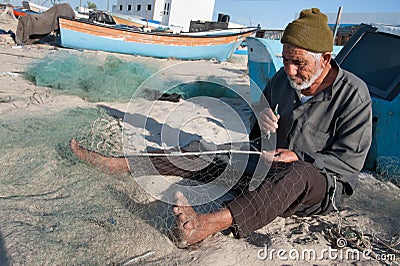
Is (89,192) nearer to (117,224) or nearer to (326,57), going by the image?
(117,224)

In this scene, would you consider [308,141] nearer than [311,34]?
No

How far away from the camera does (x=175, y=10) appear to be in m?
26.4

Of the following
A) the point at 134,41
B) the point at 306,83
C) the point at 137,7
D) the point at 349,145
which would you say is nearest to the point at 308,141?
the point at 349,145

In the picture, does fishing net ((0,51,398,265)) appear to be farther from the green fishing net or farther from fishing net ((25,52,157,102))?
fishing net ((25,52,157,102))

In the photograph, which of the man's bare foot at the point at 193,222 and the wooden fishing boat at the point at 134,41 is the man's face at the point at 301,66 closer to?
the man's bare foot at the point at 193,222

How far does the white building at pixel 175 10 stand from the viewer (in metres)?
26.5

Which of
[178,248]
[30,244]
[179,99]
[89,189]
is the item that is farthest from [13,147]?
[179,99]

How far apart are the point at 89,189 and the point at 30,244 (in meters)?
0.64

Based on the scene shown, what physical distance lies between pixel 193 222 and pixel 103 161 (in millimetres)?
1076

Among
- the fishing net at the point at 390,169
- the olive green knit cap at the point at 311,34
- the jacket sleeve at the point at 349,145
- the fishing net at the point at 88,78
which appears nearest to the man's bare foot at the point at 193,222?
the jacket sleeve at the point at 349,145

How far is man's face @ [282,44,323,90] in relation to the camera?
78.8 inches

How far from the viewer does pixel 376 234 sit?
2.16 m

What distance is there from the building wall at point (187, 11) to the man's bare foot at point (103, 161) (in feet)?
83.5

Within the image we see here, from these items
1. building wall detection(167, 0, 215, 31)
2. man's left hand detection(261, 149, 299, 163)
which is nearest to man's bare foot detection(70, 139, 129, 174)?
man's left hand detection(261, 149, 299, 163)
